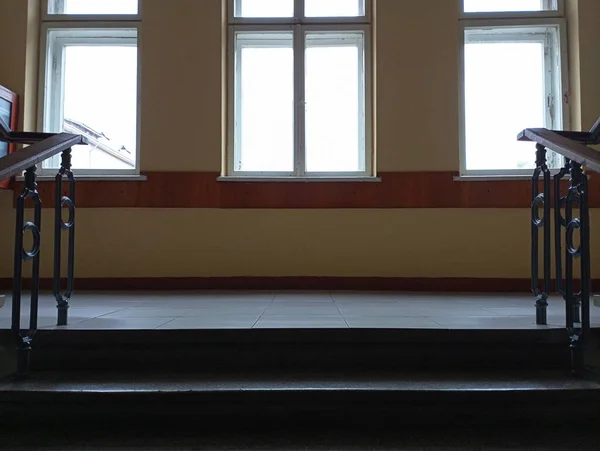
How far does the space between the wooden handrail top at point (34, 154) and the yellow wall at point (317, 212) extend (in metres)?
1.73

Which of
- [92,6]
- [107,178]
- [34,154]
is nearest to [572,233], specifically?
[34,154]

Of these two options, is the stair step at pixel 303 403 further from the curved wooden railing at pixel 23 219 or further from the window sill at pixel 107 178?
the window sill at pixel 107 178

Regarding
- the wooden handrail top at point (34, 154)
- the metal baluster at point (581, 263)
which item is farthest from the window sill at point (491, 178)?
the wooden handrail top at point (34, 154)

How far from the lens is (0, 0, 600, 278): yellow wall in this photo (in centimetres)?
364

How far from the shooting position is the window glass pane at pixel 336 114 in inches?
153

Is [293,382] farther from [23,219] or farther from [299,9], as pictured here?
[299,9]

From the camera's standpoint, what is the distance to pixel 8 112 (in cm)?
360

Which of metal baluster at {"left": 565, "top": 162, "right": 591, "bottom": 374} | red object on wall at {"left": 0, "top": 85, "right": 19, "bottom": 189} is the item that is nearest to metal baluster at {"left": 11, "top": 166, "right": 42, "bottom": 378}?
metal baluster at {"left": 565, "top": 162, "right": 591, "bottom": 374}

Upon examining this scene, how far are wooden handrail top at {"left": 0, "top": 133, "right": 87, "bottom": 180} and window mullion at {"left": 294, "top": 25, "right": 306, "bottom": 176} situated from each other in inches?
81.3

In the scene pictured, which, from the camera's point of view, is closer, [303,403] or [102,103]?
[303,403]

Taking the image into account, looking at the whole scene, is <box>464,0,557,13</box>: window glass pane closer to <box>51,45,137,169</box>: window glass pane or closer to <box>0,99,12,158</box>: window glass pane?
<box>51,45,137,169</box>: window glass pane

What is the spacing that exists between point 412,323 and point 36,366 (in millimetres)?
1501

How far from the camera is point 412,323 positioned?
1.99 meters

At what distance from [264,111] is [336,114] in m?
0.60
